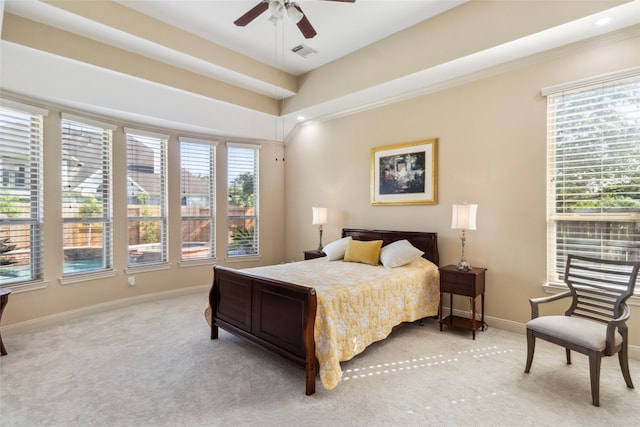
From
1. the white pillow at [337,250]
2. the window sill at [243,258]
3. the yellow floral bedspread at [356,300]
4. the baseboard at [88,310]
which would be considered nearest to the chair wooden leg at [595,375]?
the yellow floral bedspread at [356,300]

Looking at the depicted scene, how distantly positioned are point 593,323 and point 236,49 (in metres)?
4.82

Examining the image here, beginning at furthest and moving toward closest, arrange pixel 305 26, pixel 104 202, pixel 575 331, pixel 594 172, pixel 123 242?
pixel 123 242 → pixel 104 202 → pixel 594 172 → pixel 305 26 → pixel 575 331

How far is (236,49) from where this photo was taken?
4273mm

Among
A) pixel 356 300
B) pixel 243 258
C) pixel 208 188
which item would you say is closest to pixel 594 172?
pixel 356 300

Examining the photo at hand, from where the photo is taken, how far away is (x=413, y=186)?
4.36 m

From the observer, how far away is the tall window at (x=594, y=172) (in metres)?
2.95

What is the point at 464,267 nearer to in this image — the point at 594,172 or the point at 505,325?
the point at 505,325

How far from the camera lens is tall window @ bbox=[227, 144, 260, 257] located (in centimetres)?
572

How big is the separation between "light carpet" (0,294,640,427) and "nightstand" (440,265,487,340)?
160 millimetres

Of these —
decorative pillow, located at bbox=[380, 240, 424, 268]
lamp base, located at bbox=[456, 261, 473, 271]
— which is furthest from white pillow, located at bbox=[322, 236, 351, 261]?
lamp base, located at bbox=[456, 261, 473, 271]

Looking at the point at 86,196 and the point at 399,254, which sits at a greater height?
the point at 86,196

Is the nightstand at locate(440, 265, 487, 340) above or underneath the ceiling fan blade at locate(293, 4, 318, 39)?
underneath

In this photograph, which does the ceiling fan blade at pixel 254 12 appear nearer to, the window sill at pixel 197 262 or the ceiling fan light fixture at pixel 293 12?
the ceiling fan light fixture at pixel 293 12

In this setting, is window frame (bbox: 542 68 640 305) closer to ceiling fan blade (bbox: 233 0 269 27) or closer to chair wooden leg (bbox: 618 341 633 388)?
A: chair wooden leg (bbox: 618 341 633 388)
